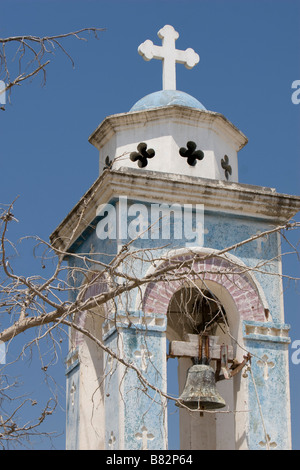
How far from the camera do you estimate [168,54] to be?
13.1m

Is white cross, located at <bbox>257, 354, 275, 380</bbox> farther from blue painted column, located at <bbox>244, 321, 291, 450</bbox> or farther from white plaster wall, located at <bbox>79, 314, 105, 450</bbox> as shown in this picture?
white plaster wall, located at <bbox>79, 314, 105, 450</bbox>

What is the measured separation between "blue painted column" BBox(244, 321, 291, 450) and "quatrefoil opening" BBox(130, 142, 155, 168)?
193 centimetres

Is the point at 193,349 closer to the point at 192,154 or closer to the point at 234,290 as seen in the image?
the point at 234,290

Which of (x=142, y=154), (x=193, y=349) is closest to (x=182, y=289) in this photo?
(x=193, y=349)

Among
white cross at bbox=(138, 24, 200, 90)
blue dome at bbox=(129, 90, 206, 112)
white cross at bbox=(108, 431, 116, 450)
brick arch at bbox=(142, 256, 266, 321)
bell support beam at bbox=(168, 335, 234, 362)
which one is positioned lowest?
white cross at bbox=(108, 431, 116, 450)

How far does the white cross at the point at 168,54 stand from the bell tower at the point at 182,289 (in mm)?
297

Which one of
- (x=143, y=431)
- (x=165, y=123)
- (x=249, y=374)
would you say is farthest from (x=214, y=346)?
(x=165, y=123)

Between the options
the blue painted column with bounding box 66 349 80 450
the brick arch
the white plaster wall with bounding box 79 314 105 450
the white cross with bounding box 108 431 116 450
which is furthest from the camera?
the blue painted column with bounding box 66 349 80 450

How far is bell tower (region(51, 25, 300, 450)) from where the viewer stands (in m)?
11.2

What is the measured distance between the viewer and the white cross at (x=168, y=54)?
1305 centimetres

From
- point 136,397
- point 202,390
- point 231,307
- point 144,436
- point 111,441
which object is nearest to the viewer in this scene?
point 144,436

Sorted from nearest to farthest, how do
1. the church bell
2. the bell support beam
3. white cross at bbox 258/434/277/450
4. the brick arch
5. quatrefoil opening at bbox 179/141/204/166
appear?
the church bell < white cross at bbox 258/434/277/450 < the bell support beam < the brick arch < quatrefoil opening at bbox 179/141/204/166

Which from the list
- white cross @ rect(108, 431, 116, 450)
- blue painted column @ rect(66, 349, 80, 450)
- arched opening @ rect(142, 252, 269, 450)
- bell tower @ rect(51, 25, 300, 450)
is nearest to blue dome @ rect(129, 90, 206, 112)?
bell tower @ rect(51, 25, 300, 450)

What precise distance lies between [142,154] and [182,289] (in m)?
1.63
